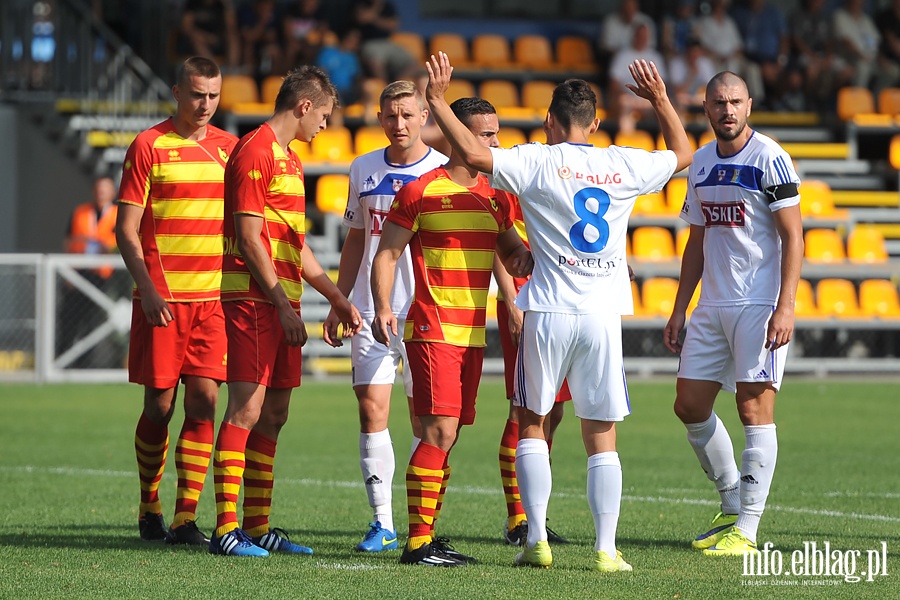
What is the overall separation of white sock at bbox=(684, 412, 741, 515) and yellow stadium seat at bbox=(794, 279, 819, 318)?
11.1 m

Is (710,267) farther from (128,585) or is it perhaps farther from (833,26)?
(833,26)

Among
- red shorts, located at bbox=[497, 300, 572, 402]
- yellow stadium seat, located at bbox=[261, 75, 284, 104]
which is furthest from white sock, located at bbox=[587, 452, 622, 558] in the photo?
yellow stadium seat, located at bbox=[261, 75, 284, 104]

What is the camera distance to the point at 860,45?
73.4 feet

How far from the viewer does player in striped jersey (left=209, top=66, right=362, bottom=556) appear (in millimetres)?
6395

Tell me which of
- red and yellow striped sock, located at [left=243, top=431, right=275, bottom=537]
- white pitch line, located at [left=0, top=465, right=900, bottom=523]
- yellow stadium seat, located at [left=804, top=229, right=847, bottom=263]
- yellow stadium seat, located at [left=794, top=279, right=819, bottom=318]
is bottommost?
white pitch line, located at [left=0, top=465, right=900, bottom=523]

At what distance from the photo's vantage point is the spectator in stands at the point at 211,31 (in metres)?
20.4

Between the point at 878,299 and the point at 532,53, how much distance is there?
7.49 metres

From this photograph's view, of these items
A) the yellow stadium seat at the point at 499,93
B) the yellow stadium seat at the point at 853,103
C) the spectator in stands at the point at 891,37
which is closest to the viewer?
the yellow stadium seat at the point at 499,93

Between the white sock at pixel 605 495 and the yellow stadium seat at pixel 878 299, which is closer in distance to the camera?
the white sock at pixel 605 495

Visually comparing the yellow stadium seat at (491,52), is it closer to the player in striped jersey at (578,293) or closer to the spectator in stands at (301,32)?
the spectator in stands at (301,32)

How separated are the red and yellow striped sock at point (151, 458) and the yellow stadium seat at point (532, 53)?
16241 mm

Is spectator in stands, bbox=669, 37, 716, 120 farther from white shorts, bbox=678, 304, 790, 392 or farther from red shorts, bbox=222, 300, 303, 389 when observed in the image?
red shorts, bbox=222, 300, 303, 389

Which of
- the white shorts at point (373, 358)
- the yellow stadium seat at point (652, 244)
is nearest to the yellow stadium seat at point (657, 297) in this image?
the yellow stadium seat at point (652, 244)

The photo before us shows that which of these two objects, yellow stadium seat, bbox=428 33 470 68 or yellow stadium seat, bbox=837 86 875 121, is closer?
yellow stadium seat, bbox=837 86 875 121
